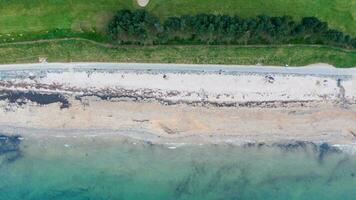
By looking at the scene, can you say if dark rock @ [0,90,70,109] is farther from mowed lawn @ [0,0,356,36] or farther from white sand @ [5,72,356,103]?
mowed lawn @ [0,0,356,36]

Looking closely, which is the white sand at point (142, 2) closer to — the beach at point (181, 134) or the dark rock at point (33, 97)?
the beach at point (181, 134)

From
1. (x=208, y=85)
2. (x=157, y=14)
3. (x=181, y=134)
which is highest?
(x=157, y=14)

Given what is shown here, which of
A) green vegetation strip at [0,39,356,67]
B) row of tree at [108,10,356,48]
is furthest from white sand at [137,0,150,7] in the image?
green vegetation strip at [0,39,356,67]

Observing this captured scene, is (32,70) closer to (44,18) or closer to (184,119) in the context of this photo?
(44,18)

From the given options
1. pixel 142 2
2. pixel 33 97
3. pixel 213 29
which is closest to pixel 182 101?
pixel 213 29

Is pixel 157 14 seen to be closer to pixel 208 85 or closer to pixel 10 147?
pixel 208 85

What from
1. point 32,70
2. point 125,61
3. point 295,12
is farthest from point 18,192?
point 295,12
